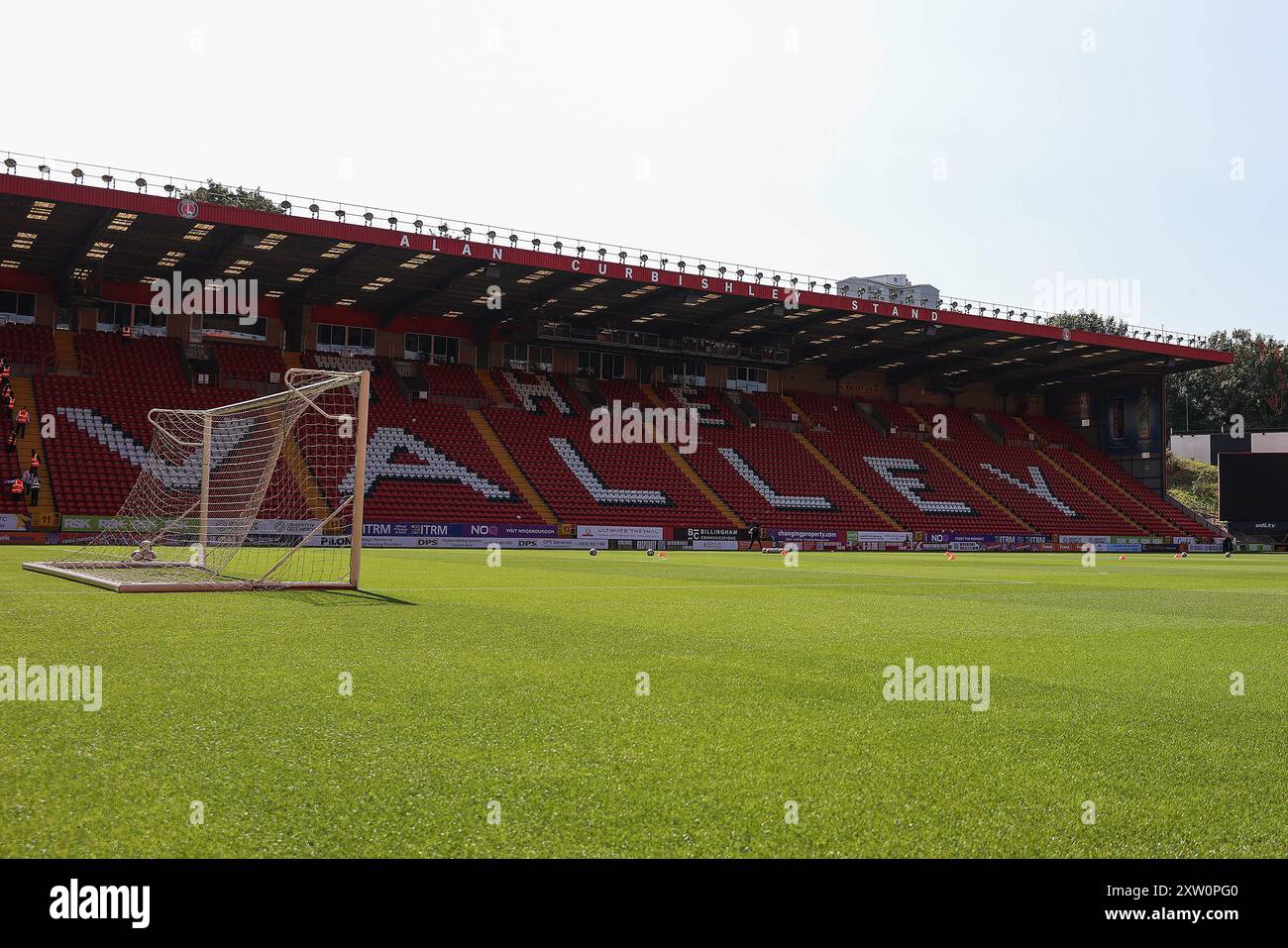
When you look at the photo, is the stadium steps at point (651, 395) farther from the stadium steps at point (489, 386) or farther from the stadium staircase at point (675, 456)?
the stadium steps at point (489, 386)

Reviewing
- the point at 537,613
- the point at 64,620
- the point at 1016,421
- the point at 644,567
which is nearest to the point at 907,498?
the point at 1016,421

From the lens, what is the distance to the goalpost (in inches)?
563

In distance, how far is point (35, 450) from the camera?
32562 mm

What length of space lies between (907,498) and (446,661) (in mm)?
44461

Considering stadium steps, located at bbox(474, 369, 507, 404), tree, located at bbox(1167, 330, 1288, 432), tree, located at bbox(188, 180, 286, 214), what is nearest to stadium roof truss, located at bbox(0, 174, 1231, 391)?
stadium steps, located at bbox(474, 369, 507, 404)

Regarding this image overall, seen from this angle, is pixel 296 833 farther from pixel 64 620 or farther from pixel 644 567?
pixel 644 567

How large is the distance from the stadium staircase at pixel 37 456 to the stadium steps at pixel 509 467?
16.0m

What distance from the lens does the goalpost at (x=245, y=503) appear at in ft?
46.9

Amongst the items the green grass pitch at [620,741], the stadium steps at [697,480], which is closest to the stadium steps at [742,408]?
the stadium steps at [697,480]

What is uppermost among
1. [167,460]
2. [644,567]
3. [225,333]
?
[225,333]

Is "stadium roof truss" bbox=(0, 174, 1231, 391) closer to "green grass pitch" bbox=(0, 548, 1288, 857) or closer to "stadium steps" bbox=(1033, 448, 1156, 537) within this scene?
"stadium steps" bbox=(1033, 448, 1156, 537)

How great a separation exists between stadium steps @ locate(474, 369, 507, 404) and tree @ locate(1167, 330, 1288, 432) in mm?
62706

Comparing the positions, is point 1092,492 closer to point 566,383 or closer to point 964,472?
point 964,472
